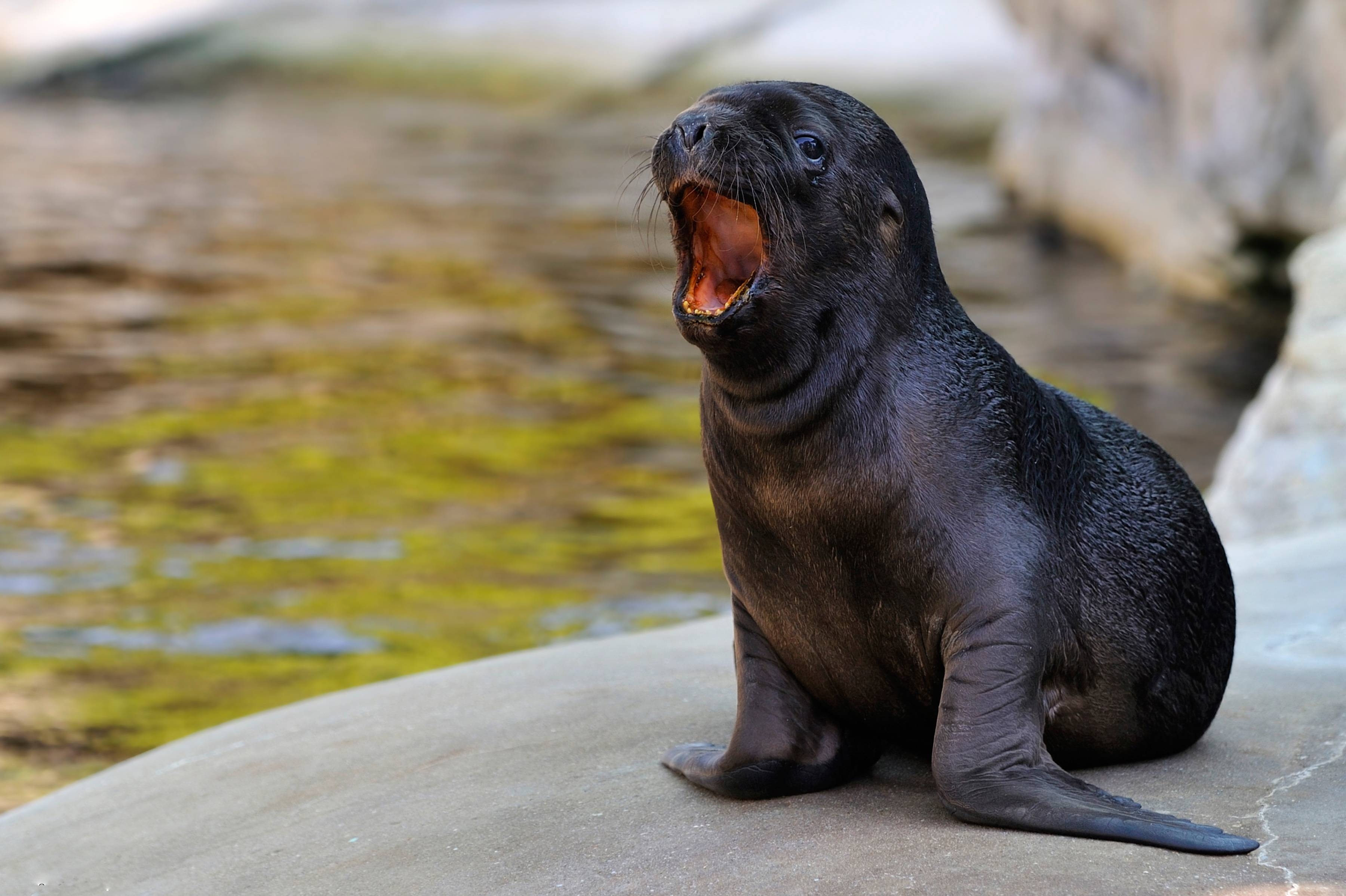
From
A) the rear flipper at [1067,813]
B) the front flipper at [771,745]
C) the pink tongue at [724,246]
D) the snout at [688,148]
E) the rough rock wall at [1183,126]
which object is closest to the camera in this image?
the rear flipper at [1067,813]

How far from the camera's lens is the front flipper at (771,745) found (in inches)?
138

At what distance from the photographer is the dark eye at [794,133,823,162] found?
10.8 feet

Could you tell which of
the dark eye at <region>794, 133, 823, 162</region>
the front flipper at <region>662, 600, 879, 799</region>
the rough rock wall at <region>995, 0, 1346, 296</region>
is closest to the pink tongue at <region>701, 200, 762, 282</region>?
the dark eye at <region>794, 133, 823, 162</region>

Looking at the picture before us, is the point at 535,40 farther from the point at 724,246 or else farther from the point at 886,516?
the point at 886,516

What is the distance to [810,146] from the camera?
3289mm

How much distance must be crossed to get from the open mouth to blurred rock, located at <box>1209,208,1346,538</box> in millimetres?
4480

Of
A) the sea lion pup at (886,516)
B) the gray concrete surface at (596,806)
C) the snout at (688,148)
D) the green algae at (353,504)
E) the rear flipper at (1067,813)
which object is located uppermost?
the snout at (688,148)

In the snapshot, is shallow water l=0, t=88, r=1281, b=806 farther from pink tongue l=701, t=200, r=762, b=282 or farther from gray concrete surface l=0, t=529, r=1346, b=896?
gray concrete surface l=0, t=529, r=1346, b=896

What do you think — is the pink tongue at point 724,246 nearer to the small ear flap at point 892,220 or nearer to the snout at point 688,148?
the snout at point 688,148

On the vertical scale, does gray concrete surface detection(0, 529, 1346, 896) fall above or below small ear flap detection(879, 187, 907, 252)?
A: below

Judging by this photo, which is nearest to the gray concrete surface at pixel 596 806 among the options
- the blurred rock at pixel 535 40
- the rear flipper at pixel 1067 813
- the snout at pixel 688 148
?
the rear flipper at pixel 1067 813

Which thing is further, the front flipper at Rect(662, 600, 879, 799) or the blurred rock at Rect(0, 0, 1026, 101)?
the blurred rock at Rect(0, 0, 1026, 101)

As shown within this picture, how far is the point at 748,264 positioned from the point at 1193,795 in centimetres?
140

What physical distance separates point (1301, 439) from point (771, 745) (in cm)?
472
